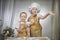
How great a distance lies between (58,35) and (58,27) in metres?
0.11

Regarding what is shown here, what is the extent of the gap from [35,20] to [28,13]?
0.15 m

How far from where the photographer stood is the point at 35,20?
185 cm

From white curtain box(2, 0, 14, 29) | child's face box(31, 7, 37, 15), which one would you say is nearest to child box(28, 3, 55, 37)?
child's face box(31, 7, 37, 15)

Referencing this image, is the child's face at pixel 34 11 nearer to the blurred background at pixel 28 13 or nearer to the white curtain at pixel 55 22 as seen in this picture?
the blurred background at pixel 28 13

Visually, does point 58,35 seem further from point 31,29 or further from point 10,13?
point 10,13

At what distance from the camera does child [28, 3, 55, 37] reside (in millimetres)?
1812

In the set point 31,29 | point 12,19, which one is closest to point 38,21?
point 31,29

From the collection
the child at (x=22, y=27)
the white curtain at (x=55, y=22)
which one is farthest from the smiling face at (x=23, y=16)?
the white curtain at (x=55, y=22)

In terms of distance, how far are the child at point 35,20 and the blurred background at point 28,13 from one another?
4cm

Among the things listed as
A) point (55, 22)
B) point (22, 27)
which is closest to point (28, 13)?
point (22, 27)

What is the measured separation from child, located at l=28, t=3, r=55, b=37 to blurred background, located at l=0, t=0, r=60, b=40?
0.04 metres

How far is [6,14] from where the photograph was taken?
1841 mm

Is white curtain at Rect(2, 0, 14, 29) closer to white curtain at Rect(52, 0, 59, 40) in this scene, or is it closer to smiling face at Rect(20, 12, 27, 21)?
smiling face at Rect(20, 12, 27, 21)

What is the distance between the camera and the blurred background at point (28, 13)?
1.79 meters
